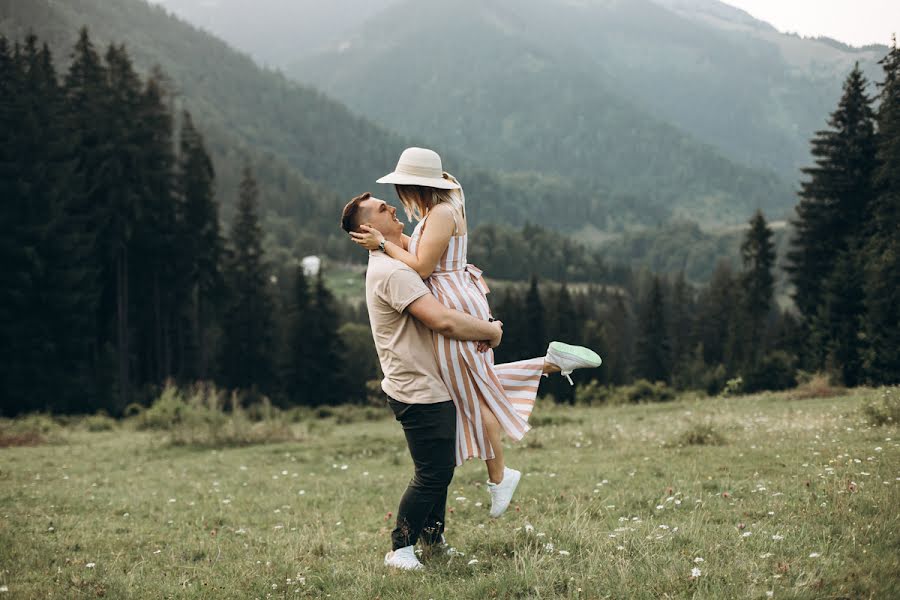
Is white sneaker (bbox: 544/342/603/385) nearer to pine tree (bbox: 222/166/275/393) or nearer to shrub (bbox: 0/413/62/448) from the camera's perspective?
shrub (bbox: 0/413/62/448)

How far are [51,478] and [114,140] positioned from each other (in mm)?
34695

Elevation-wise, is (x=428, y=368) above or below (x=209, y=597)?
above

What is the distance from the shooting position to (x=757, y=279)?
56406 mm

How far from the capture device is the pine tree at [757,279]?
5522 cm

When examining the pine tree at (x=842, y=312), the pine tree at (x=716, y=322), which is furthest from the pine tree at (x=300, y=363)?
the pine tree at (x=716, y=322)

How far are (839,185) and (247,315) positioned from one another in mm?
41917

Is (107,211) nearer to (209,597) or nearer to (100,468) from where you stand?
(100,468)

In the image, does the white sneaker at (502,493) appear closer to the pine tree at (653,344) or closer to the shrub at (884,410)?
the shrub at (884,410)

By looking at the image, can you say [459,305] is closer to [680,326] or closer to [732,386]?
[732,386]

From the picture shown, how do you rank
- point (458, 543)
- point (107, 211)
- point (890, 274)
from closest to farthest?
point (458, 543) → point (890, 274) → point (107, 211)

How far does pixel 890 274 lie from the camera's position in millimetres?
28859

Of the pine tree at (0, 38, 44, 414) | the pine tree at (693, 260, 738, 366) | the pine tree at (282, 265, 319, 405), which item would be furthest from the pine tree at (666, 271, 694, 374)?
the pine tree at (0, 38, 44, 414)

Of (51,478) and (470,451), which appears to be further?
(51,478)

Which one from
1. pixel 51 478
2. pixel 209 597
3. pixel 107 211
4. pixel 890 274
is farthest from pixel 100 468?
pixel 107 211
